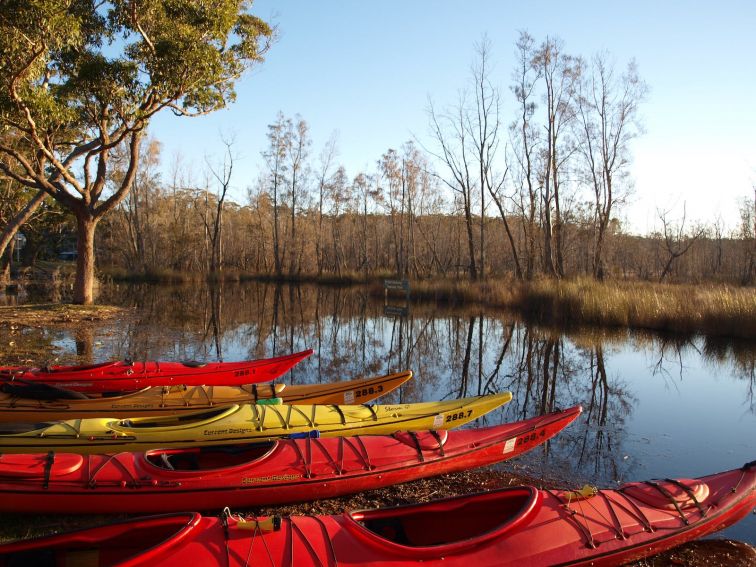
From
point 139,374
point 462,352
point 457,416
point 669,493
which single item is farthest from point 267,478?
point 462,352

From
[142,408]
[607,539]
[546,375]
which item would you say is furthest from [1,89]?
[607,539]

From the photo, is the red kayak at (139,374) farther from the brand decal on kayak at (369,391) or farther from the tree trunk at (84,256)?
the tree trunk at (84,256)

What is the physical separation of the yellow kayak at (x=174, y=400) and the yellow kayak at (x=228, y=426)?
1.09 meters

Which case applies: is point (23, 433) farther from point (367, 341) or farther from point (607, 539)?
point (367, 341)

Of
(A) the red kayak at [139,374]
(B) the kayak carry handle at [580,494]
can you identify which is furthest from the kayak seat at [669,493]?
(A) the red kayak at [139,374]

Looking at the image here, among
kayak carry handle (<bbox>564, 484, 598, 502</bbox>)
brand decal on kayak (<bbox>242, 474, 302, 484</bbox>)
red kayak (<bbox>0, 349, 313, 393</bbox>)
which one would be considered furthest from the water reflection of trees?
brand decal on kayak (<bbox>242, 474, 302, 484</bbox>)

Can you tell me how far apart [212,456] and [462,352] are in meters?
9.35

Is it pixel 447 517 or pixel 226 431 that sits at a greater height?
pixel 226 431

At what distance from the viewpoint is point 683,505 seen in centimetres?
391

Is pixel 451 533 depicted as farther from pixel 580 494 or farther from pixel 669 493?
pixel 669 493

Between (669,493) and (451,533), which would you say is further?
(669,493)

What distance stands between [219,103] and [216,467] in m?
14.3

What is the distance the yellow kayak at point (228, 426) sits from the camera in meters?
4.78

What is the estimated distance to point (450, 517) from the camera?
3.59 metres
